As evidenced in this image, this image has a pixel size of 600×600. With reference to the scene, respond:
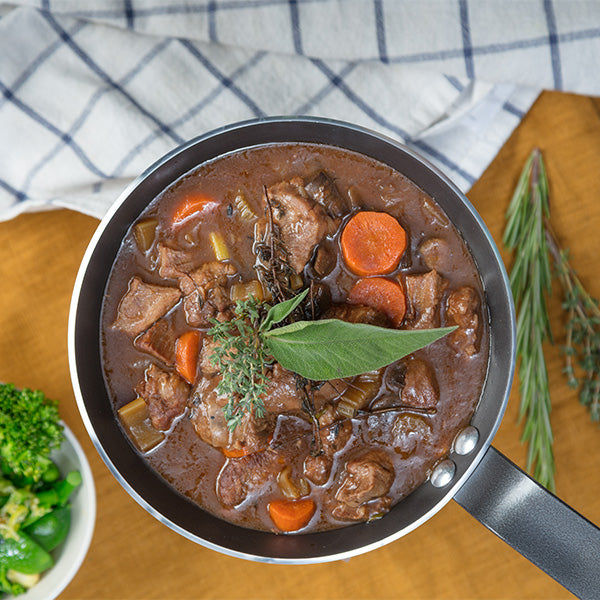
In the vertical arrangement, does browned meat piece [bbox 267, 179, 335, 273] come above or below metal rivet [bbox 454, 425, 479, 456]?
above

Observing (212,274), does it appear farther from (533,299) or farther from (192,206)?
(533,299)

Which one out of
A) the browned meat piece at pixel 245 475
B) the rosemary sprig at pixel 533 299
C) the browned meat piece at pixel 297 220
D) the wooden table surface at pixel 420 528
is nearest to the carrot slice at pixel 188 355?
the browned meat piece at pixel 245 475

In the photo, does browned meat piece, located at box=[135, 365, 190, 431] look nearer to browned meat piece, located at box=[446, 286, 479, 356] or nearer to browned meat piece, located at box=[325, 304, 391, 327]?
browned meat piece, located at box=[325, 304, 391, 327]

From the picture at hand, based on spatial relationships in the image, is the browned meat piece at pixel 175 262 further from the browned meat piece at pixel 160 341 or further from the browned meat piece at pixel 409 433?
the browned meat piece at pixel 409 433

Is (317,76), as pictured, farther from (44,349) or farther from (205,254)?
(44,349)

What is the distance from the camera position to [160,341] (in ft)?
7.87

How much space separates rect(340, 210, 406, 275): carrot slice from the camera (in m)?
2.33

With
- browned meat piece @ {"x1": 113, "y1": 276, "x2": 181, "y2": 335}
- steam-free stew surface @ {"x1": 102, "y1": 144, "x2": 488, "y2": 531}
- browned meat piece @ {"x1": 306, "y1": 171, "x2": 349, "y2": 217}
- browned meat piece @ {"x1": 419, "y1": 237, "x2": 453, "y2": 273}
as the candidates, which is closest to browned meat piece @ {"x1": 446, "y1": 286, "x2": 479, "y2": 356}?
steam-free stew surface @ {"x1": 102, "y1": 144, "x2": 488, "y2": 531}

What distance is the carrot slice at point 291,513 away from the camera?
2.43 m

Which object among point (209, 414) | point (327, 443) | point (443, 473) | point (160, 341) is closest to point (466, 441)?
point (443, 473)

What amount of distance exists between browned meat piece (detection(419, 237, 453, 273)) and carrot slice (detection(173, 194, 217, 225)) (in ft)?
2.60

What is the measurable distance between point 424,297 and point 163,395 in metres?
1.01

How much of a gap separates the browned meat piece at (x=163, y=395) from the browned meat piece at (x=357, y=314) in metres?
0.60

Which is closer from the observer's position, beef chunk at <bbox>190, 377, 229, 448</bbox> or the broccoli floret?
beef chunk at <bbox>190, 377, 229, 448</bbox>
